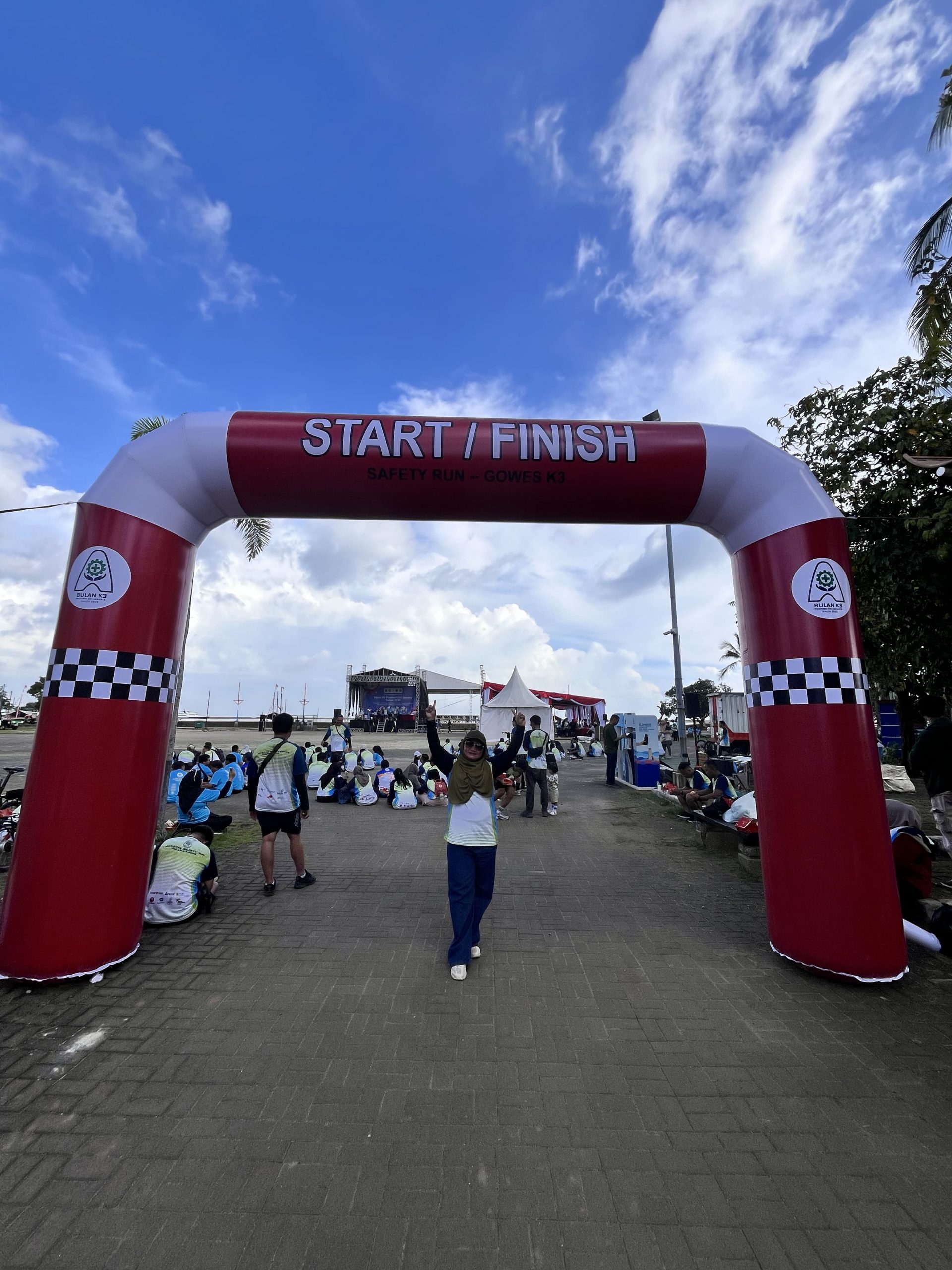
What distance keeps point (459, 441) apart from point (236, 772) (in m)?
8.99

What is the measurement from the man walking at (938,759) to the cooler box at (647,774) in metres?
7.05

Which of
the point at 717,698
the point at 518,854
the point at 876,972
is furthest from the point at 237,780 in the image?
the point at 717,698

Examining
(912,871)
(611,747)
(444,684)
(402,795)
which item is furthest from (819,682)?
(444,684)

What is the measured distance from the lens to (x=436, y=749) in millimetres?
4445

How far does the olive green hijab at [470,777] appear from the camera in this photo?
4.12 metres

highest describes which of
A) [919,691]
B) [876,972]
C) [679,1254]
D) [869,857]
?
[919,691]

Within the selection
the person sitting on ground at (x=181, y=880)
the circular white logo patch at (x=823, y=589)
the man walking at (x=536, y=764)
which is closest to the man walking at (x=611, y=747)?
the man walking at (x=536, y=764)

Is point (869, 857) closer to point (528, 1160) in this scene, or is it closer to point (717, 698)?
point (528, 1160)

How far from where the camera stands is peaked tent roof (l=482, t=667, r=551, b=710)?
19.8 m

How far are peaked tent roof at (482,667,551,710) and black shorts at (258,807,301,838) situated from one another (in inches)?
572

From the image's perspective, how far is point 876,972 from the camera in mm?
3848

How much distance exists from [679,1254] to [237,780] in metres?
10.7

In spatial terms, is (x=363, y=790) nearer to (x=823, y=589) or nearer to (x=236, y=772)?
(x=236, y=772)

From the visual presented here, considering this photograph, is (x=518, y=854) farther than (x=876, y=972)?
Yes
